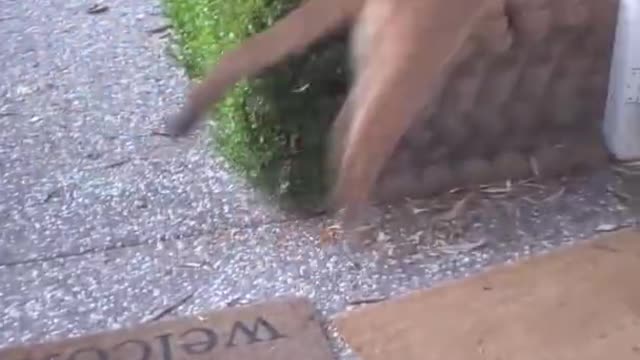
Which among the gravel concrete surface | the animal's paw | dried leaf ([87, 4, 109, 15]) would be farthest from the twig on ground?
the animal's paw

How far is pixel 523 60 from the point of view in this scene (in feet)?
9.41

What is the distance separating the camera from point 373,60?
1.57 feet

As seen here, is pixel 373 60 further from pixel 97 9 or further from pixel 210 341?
pixel 97 9

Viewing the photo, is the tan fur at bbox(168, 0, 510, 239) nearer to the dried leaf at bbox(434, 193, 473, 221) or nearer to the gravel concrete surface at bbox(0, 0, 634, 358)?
the gravel concrete surface at bbox(0, 0, 634, 358)

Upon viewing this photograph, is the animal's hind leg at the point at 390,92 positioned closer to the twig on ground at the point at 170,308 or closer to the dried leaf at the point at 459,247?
the twig on ground at the point at 170,308

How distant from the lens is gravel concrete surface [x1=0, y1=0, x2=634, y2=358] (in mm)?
2668

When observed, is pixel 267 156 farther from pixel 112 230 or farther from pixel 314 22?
pixel 314 22

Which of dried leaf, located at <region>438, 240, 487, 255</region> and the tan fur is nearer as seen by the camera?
the tan fur

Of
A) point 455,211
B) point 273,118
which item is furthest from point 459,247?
point 273,118

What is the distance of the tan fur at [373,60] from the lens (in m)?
0.46

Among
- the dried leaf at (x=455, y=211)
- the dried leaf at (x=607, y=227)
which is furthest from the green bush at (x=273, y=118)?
the dried leaf at (x=607, y=227)

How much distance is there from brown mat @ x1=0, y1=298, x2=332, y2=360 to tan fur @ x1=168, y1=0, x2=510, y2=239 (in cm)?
199

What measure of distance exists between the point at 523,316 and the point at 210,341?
687 mm

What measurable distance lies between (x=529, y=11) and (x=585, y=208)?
21.1 inches
